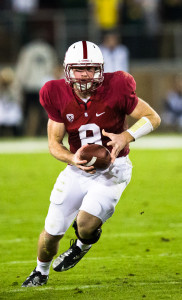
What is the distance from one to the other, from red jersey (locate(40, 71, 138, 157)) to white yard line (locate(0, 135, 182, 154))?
7.84 m

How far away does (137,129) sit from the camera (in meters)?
4.63

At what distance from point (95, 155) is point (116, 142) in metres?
0.17

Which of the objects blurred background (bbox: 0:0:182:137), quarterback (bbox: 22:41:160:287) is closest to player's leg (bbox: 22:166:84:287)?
quarterback (bbox: 22:41:160:287)

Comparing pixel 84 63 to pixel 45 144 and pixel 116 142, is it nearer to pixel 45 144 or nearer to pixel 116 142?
pixel 116 142

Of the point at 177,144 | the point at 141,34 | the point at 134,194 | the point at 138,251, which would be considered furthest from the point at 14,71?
the point at 138,251

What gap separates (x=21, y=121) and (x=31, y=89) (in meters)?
0.70

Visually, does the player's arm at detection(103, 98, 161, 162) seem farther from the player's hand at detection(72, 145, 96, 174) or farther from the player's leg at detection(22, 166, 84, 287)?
the player's leg at detection(22, 166, 84, 287)

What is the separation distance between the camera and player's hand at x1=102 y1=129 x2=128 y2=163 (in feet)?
14.8

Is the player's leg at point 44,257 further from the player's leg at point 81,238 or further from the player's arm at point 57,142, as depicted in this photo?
the player's arm at point 57,142

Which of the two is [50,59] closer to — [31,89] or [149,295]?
[31,89]

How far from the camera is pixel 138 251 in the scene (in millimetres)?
5801

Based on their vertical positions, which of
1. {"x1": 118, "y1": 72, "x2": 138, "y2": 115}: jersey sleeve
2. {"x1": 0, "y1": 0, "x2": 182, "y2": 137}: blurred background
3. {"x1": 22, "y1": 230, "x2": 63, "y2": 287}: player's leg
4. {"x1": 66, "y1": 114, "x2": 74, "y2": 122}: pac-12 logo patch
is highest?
{"x1": 118, "y1": 72, "x2": 138, "y2": 115}: jersey sleeve

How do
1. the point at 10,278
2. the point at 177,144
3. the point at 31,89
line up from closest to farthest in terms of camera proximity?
the point at 10,278 → the point at 177,144 → the point at 31,89

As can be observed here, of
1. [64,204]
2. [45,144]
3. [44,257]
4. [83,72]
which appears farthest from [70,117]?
[45,144]
